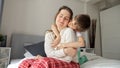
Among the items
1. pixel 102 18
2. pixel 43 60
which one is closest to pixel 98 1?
pixel 102 18

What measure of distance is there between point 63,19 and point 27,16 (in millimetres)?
2086

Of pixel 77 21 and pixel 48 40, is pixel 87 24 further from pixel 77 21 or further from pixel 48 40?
pixel 48 40

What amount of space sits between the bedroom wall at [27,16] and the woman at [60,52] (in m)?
1.92

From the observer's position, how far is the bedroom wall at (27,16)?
2.77 metres

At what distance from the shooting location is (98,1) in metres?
3.97

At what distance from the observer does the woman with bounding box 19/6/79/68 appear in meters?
0.97

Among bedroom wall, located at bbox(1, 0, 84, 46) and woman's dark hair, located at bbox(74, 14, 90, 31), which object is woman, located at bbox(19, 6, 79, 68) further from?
bedroom wall, located at bbox(1, 0, 84, 46)

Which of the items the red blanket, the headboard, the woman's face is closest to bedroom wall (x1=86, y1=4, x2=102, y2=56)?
the headboard

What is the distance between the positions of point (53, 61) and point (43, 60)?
8cm

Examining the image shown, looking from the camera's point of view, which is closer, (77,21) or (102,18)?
(77,21)

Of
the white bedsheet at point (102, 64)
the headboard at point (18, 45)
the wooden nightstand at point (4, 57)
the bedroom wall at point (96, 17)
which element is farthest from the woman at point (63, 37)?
the bedroom wall at point (96, 17)

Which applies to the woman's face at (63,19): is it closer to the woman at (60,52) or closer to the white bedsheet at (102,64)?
the woman at (60,52)

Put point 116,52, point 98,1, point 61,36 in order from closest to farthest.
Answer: point 61,36, point 116,52, point 98,1

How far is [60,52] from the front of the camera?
3.31 ft
